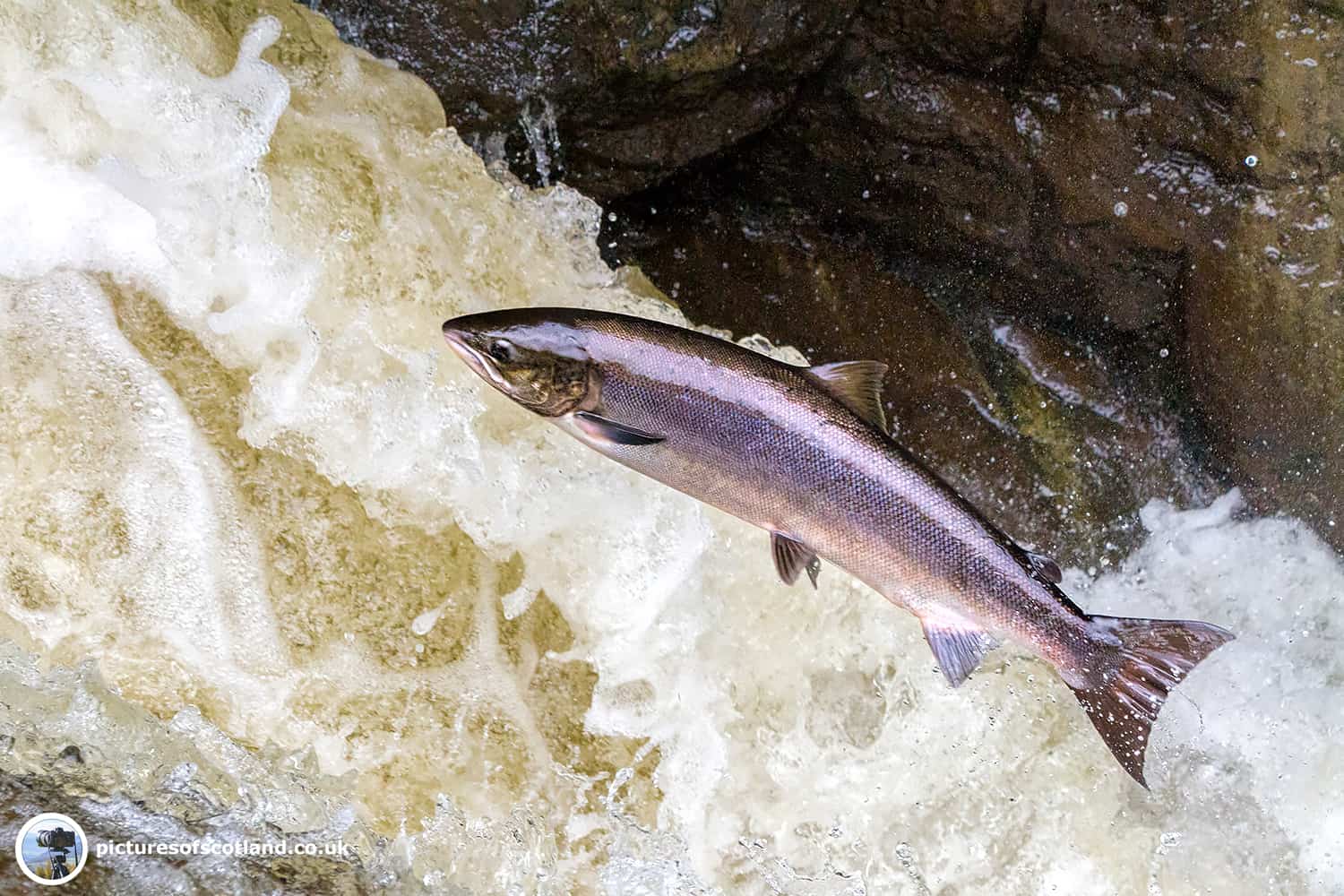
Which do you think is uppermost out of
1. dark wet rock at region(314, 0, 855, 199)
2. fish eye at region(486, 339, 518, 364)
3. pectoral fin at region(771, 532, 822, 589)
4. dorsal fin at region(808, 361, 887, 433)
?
dark wet rock at region(314, 0, 855, 199)

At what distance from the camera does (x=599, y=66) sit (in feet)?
11.3

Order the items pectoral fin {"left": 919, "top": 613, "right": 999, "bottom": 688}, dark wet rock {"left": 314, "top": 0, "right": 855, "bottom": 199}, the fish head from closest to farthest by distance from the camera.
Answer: the fish head, pectoral fin {"left": 919, "top": 613, "right": 999, "bottom": 688}, dark wet rock {"left": 314, "top": 0, "right": 855, "bottom": 199}

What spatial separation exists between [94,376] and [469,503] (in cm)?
103

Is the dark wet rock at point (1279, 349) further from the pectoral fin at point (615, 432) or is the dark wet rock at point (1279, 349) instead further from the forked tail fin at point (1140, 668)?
the pectoral fin at point (615, 432)

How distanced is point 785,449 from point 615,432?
0.39m

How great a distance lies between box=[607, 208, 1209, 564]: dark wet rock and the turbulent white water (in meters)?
0.26

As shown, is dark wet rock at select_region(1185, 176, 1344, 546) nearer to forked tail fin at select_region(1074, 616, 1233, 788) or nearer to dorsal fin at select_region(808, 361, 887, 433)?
forked tail fin at select_region(1074, 616, 1233, 788)

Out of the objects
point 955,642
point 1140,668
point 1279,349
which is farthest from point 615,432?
point 1279,349

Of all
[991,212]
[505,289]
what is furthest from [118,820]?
[991,212]

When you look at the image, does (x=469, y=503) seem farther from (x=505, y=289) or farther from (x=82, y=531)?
(x=82, y=531)

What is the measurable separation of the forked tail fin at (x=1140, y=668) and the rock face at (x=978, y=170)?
1.15 m

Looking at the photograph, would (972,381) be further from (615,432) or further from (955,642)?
(615,432)

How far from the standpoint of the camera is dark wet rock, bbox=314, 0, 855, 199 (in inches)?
133

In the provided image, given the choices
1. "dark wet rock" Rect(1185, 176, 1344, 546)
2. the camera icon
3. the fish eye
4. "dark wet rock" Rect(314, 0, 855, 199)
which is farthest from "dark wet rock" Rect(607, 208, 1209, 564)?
the camera icon
